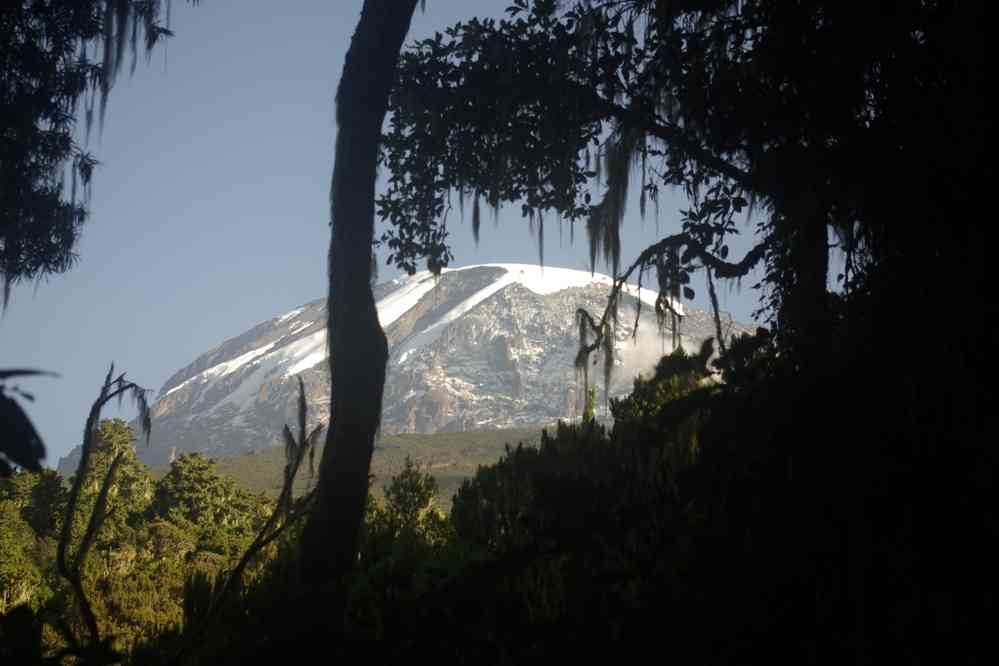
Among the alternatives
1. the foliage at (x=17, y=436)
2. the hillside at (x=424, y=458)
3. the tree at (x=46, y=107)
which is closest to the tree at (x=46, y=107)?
the tree at (x=46, y=107)

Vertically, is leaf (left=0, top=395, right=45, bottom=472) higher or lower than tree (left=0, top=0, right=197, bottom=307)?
lower

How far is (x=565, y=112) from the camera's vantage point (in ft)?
28.9

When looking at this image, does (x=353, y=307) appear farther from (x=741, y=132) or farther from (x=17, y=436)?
(x=17, y=436)

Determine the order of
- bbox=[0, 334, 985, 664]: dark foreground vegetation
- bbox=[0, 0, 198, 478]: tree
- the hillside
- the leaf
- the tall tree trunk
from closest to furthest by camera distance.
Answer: the leaf
bbox=[0, 334, 985, 664]: dark foreground vegetation
the tall tree trunk
bbox=[0, 0, 198, 478]: tree
the hillside

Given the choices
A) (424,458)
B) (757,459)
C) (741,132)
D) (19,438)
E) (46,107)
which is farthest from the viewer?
(424,458)

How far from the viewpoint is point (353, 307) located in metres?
6.06

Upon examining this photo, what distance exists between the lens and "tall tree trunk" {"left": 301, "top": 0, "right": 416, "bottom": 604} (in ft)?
18.0

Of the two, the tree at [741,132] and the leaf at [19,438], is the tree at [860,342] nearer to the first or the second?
the tree at [741,132]

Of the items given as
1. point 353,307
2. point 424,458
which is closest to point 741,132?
point 353,307

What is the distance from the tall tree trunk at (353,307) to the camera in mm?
5496

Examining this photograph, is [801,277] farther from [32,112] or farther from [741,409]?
[32,112]

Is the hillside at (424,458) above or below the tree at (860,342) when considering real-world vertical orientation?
below

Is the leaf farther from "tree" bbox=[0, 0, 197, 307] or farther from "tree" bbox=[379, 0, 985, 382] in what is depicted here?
"tree" bbox=[0, 0, 197, 307]

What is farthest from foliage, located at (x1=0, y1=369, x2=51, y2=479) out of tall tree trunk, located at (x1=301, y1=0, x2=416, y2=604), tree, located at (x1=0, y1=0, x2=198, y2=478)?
tree, located at (x1=0, y1=0, x2=198, y2=478)
